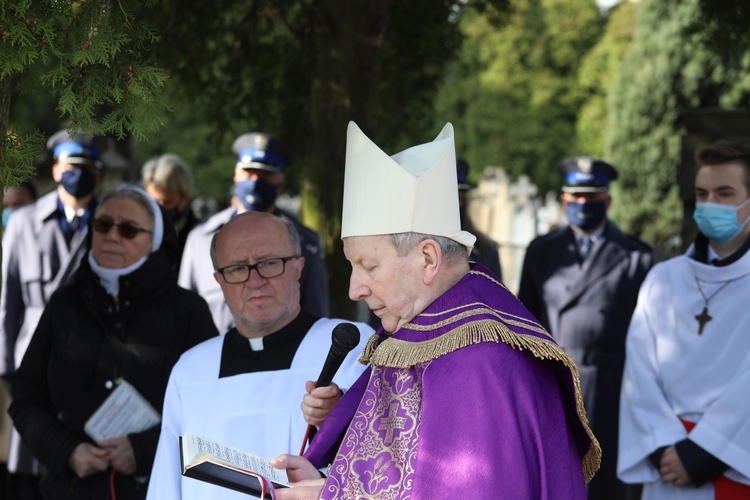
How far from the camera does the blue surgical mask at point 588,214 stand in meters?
7.04

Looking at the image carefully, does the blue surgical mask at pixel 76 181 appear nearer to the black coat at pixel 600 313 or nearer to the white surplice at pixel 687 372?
the black coat at pixel 600 313

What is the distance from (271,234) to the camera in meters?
4.00

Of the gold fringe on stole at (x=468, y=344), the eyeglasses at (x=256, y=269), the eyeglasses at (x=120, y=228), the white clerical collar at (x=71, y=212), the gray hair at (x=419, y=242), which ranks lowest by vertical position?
the gold fringe on stole at (x=468, y=344)

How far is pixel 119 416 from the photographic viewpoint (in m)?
4.32

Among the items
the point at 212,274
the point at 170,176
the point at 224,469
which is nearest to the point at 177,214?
the point at 170,176

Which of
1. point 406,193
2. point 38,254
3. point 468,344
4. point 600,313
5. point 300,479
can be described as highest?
point 406,193

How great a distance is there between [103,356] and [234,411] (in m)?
0.96

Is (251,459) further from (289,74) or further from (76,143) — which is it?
(289,74)

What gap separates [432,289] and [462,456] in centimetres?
46

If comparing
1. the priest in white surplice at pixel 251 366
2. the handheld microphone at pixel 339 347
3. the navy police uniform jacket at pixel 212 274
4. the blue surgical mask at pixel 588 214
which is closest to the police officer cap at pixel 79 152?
the navy police uniform jacket at pixel 212 274

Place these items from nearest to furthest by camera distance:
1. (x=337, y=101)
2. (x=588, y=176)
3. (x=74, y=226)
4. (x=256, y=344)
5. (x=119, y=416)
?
(x=256, y=344) < (x=119, y=416) < (x=74, y=226) < (x=337, y=101) < (x=588, y=176)

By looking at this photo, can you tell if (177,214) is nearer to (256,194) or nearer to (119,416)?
(256,194)

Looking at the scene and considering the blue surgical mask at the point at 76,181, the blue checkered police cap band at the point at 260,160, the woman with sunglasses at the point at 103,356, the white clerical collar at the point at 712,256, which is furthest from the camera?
the blue checkered police cap band at the point at 260,160

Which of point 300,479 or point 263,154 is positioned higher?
point 263,154
